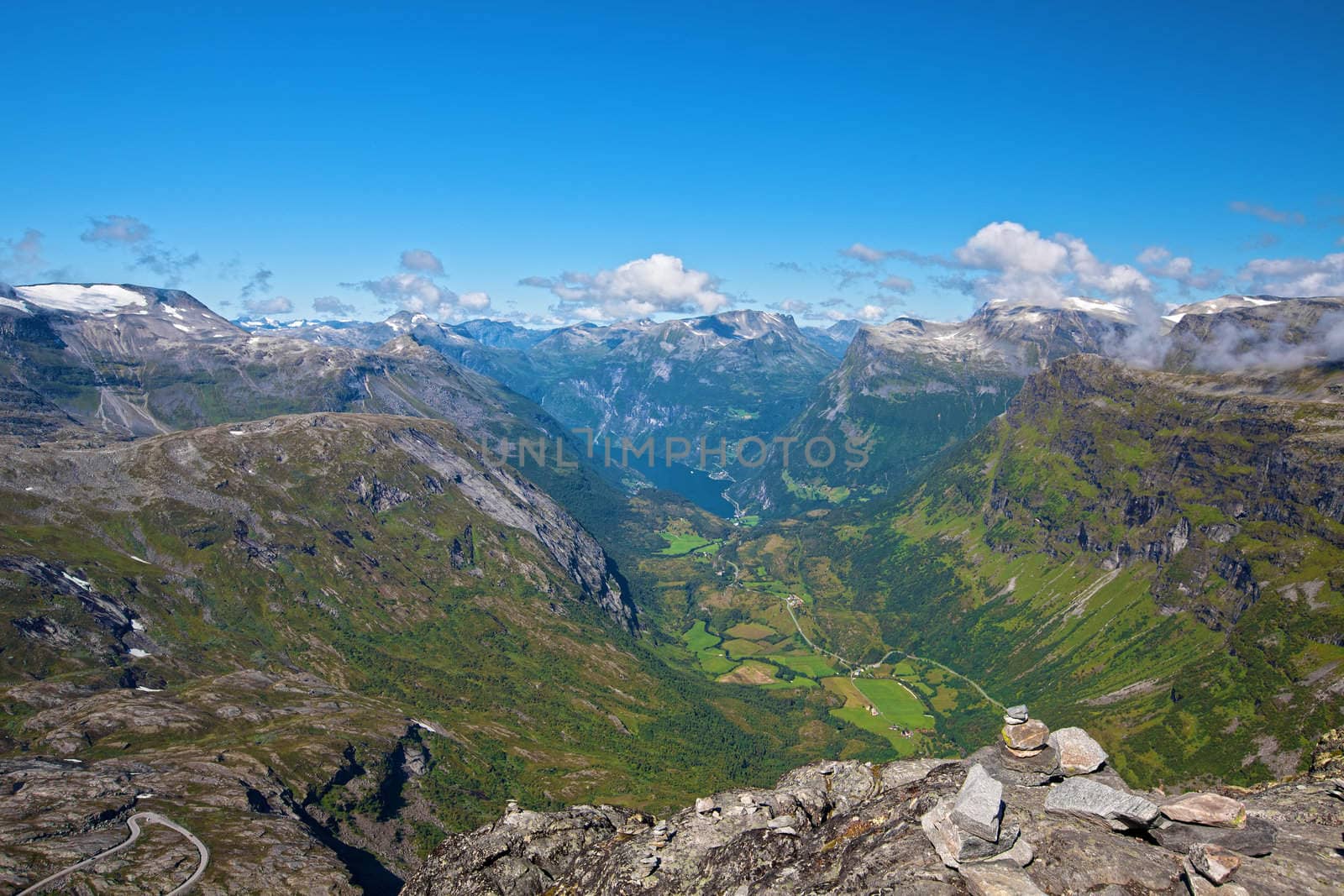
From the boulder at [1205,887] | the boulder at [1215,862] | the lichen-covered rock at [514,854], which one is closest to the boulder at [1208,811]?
the boulder at [1215,862]

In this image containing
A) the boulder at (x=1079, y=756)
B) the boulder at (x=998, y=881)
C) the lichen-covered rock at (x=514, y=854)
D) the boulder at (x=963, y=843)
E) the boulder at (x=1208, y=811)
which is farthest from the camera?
the lichen-covered rock at (x=514, y=854)

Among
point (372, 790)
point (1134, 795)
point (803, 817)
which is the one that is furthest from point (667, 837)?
point (372, 790)

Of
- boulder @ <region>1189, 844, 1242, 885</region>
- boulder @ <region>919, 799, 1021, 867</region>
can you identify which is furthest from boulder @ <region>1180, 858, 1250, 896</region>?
boulder @ <region>919, 799, 1021, 867</region>

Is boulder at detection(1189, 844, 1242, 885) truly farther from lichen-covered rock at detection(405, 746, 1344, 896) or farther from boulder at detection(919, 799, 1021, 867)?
boulder at detection(919, 799, 1021, 867)

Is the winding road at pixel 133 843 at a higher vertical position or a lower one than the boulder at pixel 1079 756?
lower

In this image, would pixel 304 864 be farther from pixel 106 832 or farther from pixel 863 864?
pixel 863 864

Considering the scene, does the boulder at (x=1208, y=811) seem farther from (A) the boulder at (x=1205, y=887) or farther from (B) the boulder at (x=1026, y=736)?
(B) the boulder at (x=1026, y=736)
